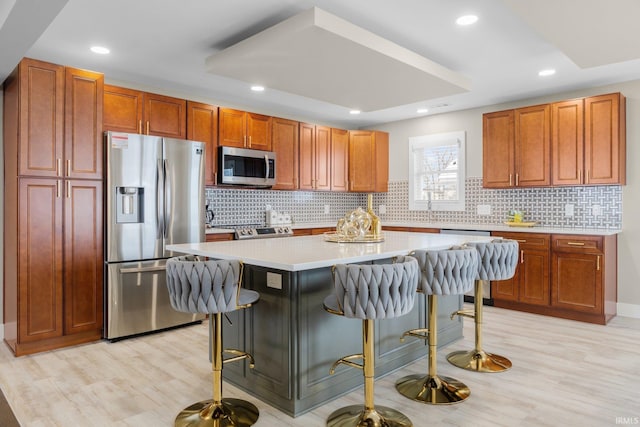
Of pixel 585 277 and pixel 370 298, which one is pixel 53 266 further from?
pixel 585 277

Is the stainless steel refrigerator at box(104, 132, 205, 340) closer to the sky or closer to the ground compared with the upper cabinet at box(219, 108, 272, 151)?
closer to the ground

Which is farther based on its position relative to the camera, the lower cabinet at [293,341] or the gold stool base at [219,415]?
the lower cabinet at [293,341]

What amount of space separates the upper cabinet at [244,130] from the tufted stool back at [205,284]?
2932mm

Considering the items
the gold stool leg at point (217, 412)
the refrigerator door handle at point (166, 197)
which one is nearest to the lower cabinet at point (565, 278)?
the gold stool leg at point (217, 412)

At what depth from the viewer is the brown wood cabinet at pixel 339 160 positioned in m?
6.20

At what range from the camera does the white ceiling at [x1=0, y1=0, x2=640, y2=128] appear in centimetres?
265

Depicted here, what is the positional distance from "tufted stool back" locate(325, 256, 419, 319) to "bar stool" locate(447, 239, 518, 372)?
1.11 metres

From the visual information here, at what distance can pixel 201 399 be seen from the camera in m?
2.61

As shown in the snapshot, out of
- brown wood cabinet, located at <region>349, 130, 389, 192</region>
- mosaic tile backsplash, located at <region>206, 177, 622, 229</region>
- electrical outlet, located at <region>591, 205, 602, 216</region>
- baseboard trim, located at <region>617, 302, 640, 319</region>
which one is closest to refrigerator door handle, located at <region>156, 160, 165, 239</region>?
→ mosaic tile backsplash, located at <region>206, 177, 622, 229</region>

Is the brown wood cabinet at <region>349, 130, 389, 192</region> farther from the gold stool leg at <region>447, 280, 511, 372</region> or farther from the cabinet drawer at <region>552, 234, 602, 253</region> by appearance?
the gold stool leg at <region>447, 280, 511, 372</region>

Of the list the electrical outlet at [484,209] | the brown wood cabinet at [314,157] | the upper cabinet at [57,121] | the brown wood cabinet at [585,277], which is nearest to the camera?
the upper cabinet at [57,121]

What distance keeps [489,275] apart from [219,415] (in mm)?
2001

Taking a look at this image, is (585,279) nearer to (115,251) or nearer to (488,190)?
(488,190)

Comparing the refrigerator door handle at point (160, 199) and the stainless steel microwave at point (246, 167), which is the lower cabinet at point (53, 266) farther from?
the stainless steel microwave at point (246, 167)
